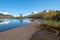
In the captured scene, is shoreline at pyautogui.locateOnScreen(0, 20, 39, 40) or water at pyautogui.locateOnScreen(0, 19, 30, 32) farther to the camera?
water at pyautogui.locateOnScreen(0, 19, 30, 32)

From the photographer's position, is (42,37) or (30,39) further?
(30,39)

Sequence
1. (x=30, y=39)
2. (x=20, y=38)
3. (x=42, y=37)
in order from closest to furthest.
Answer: (x=42, y=37) → (x=30, y=39) → (x=20, y=38)

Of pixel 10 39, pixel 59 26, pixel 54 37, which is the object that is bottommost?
pixel 10 39

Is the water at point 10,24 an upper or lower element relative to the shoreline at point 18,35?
lower

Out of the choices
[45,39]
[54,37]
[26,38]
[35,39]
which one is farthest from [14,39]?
[54,37]

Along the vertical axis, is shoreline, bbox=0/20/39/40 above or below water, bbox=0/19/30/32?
above

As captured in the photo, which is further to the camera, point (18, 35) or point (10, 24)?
point (10, 24)

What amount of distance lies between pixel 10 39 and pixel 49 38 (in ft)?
11.5

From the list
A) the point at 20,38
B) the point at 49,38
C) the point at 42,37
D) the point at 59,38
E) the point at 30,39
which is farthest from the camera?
the point at 20,38

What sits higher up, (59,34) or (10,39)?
(59,34)

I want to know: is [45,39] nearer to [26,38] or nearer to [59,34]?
[59,34]

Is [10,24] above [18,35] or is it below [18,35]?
below

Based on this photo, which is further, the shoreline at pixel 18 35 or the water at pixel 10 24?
the water at pixel 10 24

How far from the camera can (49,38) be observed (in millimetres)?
7273
